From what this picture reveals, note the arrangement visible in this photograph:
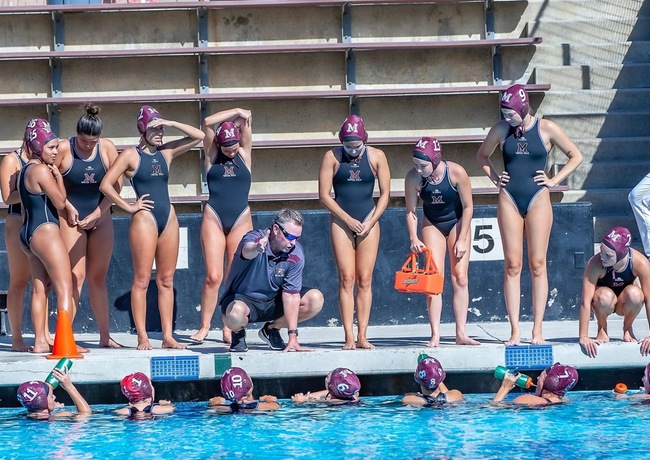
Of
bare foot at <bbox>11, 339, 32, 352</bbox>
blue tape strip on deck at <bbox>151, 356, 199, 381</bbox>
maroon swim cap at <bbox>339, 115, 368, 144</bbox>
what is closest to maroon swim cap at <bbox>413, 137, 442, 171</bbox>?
maroon swim cap at <bbox>339, 115, 368, 144</bbox>

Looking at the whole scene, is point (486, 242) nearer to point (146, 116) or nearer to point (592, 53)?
point (146, 116)

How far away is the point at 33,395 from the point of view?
802cm

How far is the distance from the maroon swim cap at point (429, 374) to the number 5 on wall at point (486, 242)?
2.78 meters

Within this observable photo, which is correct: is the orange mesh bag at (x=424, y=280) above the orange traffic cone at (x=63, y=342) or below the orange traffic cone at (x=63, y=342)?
above

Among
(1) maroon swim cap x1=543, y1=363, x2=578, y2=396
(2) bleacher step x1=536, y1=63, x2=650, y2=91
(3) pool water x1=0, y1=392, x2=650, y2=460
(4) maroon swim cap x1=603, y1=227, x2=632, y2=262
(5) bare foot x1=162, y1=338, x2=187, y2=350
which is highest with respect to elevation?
(2) bleacher step x1=536, y1=63, x2=650, y2=91

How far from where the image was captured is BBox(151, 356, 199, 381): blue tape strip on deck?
8.52m

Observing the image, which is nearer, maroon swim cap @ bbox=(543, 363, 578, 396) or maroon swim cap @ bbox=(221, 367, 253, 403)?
maroon swim cap @ bbox=(221, 367, 253, 403)

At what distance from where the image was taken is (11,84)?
13.3 meters

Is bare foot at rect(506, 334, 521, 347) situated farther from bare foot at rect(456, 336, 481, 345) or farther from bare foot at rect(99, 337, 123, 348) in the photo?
bare foot at rect(99, 337, 123, 348)

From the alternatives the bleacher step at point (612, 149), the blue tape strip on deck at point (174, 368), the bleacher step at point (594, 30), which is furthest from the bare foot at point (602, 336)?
the bleacher step at point (594, 30)

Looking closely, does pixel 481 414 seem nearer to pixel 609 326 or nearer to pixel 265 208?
pixel 609 326

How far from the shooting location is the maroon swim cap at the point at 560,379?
8258mm

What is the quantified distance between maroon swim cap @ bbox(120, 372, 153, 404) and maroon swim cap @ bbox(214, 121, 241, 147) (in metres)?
2.13

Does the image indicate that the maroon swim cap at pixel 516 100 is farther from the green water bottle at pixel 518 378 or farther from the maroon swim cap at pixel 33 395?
the maroon swim cap at pixel 33 395
